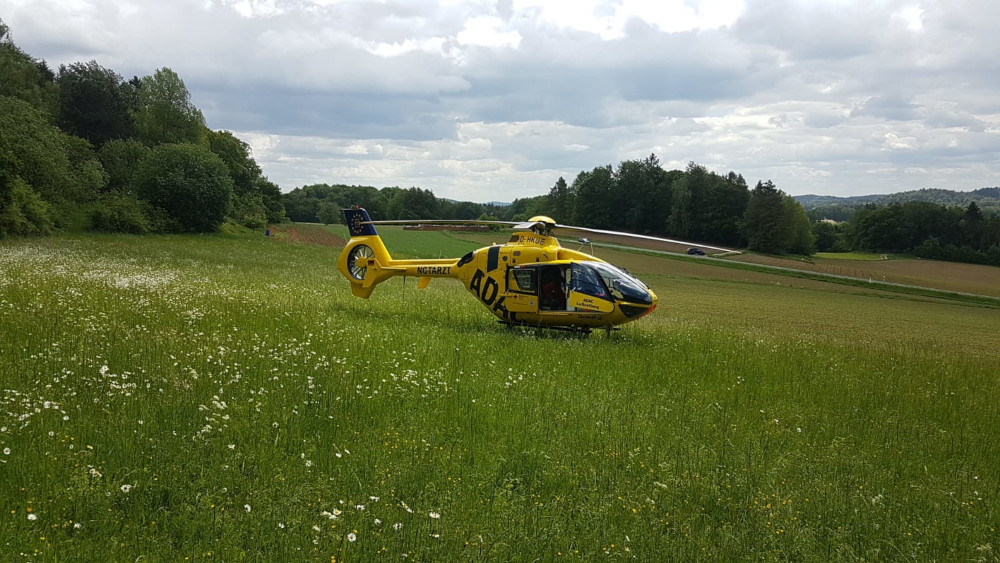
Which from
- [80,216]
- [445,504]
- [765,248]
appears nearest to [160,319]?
[445,504]

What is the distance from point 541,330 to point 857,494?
1006 cm

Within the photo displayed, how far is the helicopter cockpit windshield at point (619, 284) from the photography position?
15.0 meters

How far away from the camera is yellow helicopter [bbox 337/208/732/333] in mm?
15102

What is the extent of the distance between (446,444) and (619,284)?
891 centimetres

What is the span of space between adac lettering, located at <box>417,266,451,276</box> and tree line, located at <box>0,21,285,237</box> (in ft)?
99.6

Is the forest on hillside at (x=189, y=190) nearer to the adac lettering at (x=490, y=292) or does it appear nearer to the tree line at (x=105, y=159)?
the tree line at (x=105, y=159)

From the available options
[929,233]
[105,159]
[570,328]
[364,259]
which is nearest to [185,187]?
[105,159]

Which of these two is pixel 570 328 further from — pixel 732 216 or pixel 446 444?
pixel 732 216

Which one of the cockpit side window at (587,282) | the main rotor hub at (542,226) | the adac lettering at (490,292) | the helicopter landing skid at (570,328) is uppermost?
the main rotor hub at (542,226)

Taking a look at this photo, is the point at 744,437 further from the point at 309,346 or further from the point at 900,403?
the point at 309,346

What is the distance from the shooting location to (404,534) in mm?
5113

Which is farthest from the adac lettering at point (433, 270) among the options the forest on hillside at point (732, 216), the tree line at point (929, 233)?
the tree line at point (929, 233)

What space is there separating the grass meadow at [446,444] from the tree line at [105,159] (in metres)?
33.3

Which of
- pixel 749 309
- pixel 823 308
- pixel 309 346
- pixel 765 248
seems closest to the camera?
pixel 309 346
